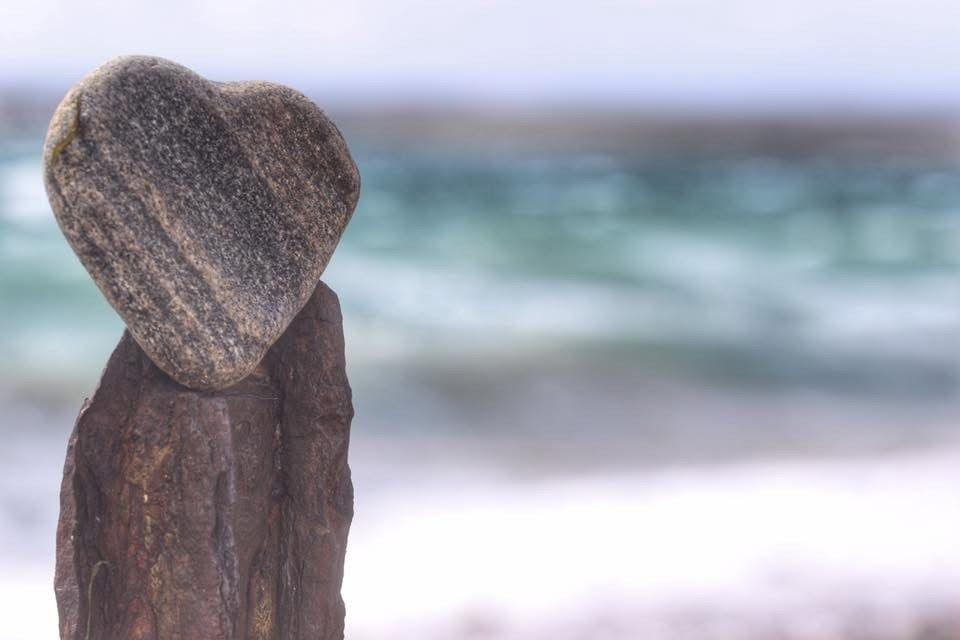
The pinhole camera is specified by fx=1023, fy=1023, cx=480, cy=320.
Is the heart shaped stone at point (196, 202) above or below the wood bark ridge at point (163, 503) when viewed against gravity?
above

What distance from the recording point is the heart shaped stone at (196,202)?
2.27 m

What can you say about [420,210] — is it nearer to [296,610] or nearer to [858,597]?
[858,597]

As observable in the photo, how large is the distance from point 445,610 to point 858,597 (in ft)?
6.28

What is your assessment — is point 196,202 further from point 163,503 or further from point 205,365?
point 163,503

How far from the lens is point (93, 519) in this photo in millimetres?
2607

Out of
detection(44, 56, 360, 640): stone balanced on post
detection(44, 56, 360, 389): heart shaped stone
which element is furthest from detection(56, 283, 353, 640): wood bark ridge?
detection(44, 56, 360, 389): heart shaped stone

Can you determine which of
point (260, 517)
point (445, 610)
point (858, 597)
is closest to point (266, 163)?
point (260, 517)

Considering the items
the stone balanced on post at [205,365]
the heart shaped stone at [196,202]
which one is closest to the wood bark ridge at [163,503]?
the stone balanced on post at [205,365]

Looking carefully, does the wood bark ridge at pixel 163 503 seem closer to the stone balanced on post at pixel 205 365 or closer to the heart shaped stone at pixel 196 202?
the stone balanced on post at pixel 205 365

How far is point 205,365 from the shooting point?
2.43 meters

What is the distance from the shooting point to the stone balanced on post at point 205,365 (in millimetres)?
2316

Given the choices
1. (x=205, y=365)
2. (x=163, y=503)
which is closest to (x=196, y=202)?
(x=205, y=365)

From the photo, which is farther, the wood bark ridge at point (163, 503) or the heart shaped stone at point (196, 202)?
the wood bark ridge at point (163, 503)

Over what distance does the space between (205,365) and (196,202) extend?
387 millimetres
